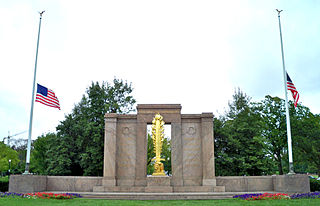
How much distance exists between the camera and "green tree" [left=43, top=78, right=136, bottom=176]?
2591 cm

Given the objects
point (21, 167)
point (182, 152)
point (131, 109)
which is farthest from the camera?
point (21, 167)

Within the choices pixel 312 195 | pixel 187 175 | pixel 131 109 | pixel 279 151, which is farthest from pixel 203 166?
pixel 279 151

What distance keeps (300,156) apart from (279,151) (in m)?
2.74

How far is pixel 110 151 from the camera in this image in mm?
19812

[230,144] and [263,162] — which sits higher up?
[230,144]

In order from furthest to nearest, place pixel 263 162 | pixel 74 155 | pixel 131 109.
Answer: pixel 131 109 → pixel 74 155 → pixel 263 162

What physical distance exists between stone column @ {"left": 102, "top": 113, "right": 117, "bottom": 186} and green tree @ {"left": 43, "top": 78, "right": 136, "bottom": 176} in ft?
19.1

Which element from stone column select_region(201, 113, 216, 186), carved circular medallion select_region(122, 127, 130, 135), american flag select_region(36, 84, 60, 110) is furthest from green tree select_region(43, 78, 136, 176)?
stone column select_region(201, 113, 216, 186)

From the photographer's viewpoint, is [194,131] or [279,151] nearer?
[194,131]

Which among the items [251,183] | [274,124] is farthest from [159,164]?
[274,124]

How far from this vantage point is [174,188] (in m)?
18.9

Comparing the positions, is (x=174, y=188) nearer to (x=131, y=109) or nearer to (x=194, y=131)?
(x=194, y=131)

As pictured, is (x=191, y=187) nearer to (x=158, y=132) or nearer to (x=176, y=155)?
(x=176, y=155)

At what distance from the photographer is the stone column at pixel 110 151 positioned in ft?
62.8
